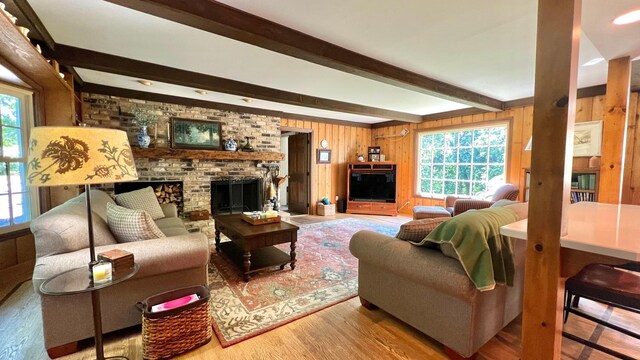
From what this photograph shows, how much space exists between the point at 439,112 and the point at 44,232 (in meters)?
6.03

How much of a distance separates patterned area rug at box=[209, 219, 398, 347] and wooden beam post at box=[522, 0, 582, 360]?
145 cm

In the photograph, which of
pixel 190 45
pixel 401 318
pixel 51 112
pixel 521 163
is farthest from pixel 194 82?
pixel 521 163

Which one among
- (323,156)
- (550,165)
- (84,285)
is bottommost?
(84,285)

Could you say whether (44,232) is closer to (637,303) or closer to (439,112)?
(637,303)

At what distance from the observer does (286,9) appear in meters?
1.86

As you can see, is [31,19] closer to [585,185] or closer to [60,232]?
[60,232]

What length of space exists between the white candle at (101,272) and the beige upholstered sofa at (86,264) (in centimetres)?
28

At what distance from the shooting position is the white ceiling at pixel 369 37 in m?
1.83

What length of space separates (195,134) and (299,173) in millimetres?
2626

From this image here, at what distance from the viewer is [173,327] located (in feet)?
5.14

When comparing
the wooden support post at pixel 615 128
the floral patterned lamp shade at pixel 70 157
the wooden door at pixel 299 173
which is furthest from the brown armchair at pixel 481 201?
the floral patterned lamp shade at pixel 70 157

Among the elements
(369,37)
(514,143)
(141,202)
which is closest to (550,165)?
(369,37)

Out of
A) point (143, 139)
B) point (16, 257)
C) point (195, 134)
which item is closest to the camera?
point (16, 257)

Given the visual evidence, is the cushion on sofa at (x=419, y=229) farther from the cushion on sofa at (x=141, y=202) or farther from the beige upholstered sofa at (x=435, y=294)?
the cushion on sofa at (x=141, y=202)
